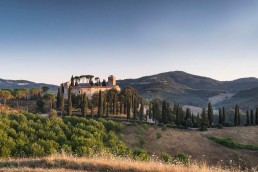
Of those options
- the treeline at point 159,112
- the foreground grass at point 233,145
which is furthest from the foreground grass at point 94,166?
the treeline at point 159,112

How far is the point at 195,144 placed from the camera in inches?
2106

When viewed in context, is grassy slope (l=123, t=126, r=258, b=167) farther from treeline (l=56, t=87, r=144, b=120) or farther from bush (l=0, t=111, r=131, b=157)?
treeline (l=56, t=87, r=144, b=120)

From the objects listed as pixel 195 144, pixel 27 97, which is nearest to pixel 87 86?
pixel 27 97

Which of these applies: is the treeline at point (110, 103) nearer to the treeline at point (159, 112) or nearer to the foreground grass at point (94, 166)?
the treeline at point (159, 112)

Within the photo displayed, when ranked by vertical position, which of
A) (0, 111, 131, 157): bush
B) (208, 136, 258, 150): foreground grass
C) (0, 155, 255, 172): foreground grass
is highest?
(0, 155, 255, 172): foreground grass

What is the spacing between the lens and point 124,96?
4136 inches

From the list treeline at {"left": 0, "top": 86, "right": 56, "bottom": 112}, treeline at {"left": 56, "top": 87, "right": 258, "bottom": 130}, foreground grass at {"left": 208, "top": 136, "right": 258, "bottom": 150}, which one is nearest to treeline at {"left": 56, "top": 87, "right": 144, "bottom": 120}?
treeline at {"left": 56, "top": 87, "right": 258, "bottom": 130}

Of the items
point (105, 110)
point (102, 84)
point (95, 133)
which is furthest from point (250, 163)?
point (102, 84)

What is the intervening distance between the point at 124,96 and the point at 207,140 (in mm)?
51320

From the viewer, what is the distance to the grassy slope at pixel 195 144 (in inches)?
1900

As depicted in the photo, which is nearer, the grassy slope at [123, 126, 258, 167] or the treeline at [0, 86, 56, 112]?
the grassy slope at [123, 126, 258, 167]

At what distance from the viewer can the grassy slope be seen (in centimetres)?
4825

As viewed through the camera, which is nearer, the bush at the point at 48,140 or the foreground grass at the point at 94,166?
the foreground grass at the point at 94,166

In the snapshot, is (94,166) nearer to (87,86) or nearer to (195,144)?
(195,144)
